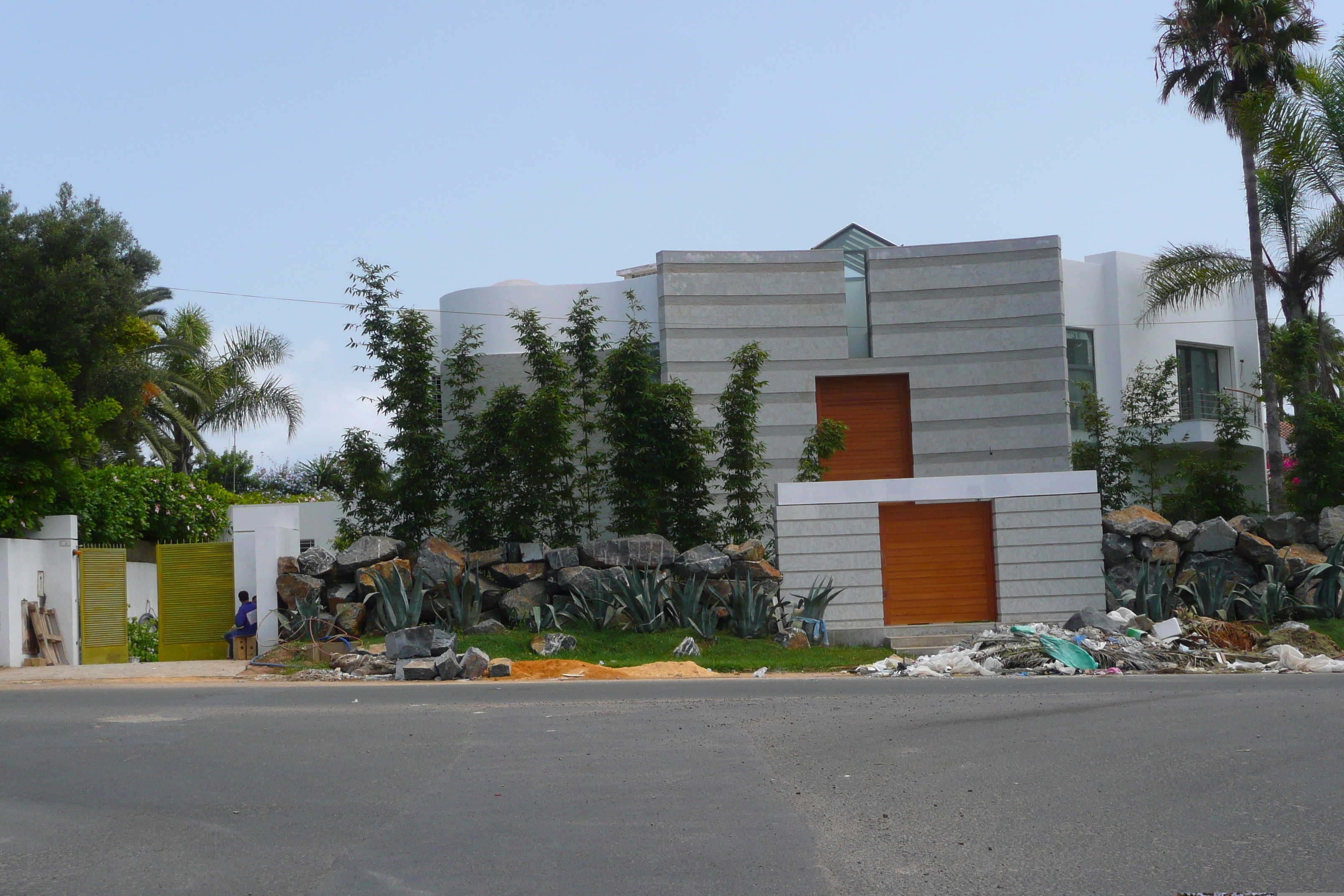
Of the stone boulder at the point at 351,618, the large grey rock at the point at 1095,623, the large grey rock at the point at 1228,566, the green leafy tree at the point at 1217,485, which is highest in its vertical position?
the green leafy tree at the point at 1217,485

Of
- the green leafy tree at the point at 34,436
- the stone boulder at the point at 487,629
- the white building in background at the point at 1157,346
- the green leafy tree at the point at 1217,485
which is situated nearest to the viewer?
the green leafy tree at the point at 34,436

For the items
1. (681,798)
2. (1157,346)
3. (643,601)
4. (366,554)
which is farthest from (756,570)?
(1157,346)

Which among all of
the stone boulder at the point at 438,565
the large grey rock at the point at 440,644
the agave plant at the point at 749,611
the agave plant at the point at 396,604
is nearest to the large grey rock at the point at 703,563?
the agave plant at the point at 749,611

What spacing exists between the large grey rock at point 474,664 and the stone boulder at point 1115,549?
11.0m

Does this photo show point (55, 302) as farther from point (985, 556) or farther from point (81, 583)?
point (985, 556)

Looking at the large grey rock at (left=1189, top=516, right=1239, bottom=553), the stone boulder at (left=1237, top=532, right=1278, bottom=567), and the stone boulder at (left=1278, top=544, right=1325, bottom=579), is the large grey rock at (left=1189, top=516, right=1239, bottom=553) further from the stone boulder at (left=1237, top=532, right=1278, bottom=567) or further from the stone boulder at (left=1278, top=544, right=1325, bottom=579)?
the stone boulder at (left=1278, top=544, right=1325, bottom=579)

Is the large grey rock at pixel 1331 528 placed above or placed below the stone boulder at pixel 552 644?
above

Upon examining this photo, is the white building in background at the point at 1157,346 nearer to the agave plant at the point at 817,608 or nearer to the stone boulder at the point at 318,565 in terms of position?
the agave plant at the point at 817,608

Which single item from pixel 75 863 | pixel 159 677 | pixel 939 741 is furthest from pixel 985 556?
pixel 75 863

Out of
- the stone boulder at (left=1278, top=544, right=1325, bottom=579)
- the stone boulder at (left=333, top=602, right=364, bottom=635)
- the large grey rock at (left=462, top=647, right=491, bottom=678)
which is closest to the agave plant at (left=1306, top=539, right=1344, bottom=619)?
the stone boulder at (left=1278, top=544, right=1325, bottom=579)

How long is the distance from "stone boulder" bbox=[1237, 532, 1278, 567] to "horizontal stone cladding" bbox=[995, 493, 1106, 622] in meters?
2.55

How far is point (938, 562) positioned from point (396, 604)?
30.7ft

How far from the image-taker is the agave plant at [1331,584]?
61.5ft

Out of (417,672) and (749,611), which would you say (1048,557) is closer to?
(749,611)
